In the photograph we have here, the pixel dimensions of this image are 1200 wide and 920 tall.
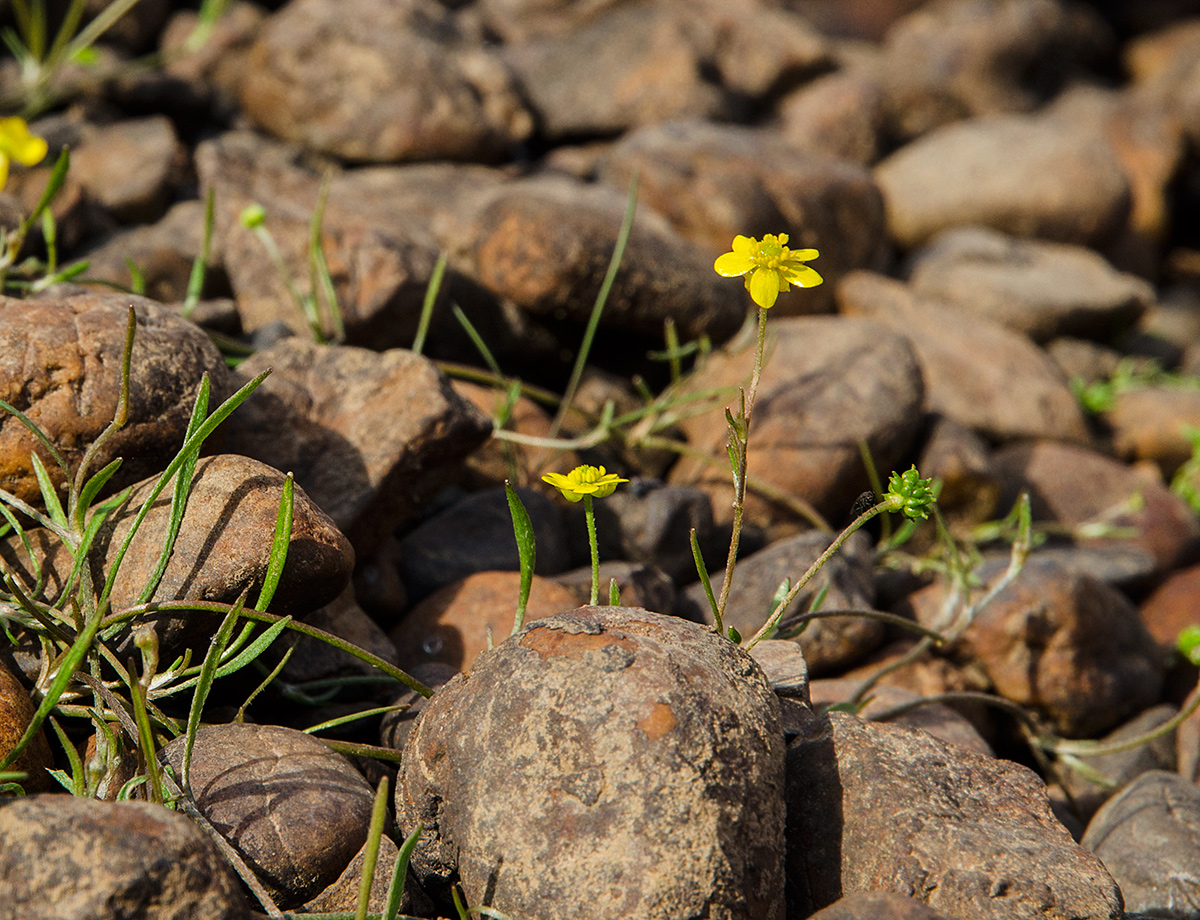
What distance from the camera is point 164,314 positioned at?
6.88 ft

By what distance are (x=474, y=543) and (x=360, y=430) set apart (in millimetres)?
479

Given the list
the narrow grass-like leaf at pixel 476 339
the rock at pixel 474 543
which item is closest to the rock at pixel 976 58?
the narrow grass-like leaf at pixel 476 339

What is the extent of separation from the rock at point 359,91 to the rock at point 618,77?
79 cm

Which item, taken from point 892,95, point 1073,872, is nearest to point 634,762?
point 1073,872

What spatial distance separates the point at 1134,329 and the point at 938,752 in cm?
532

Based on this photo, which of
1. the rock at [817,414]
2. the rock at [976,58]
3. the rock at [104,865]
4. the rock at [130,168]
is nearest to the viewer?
the rock at [104,865]

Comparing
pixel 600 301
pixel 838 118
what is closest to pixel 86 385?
pixel 600 301

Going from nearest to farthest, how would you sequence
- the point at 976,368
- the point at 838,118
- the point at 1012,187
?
the point at 976,368, the point at 1012,187, the point at 838,118

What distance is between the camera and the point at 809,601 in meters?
2.72

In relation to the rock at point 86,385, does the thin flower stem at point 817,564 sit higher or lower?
lower

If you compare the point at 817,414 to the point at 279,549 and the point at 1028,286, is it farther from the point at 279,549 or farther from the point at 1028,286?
the point at 1028,286

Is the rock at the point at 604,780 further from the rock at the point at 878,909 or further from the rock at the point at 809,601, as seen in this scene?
the rock at the point at 809,601

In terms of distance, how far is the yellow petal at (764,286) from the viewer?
159 centimetres

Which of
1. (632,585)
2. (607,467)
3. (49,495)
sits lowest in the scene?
(607,467)
